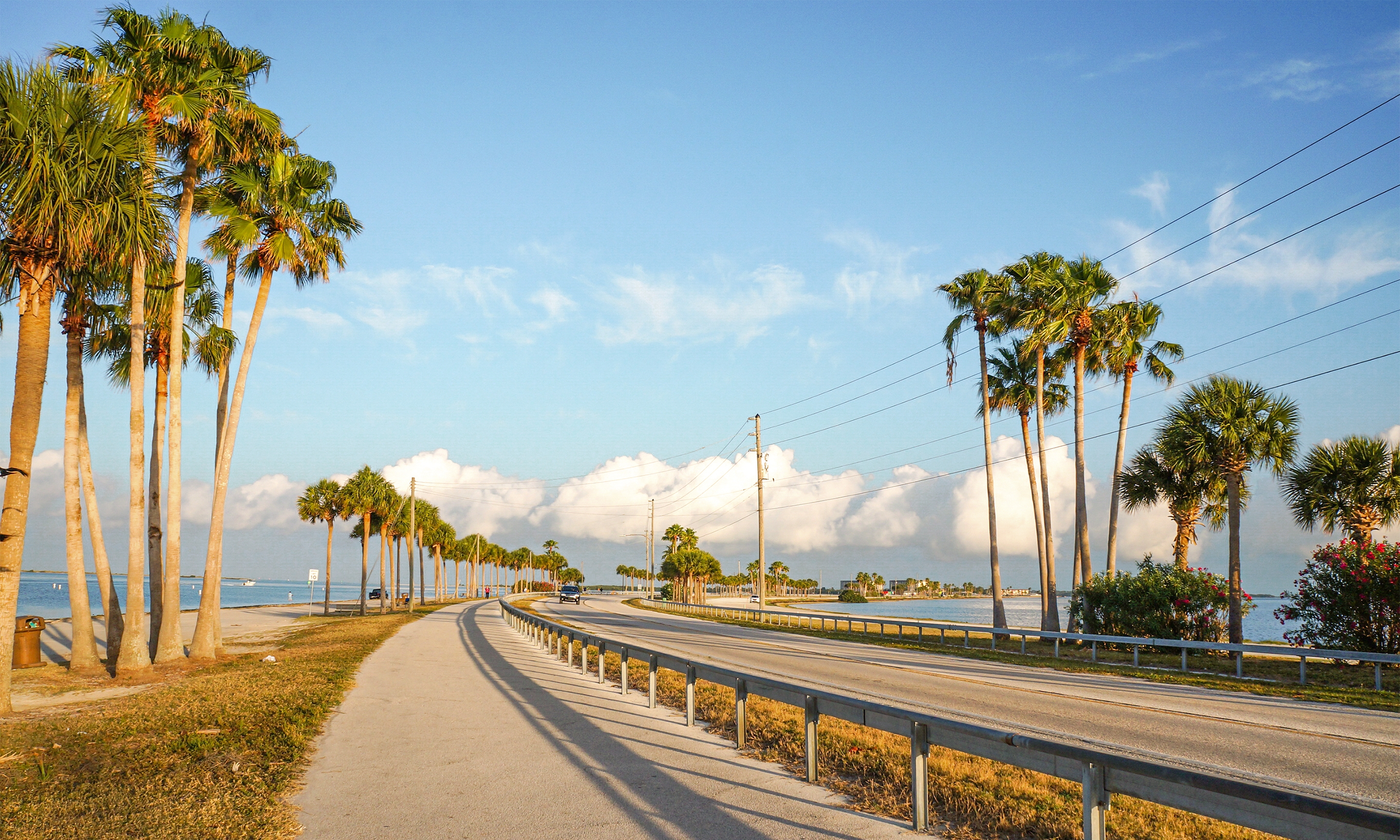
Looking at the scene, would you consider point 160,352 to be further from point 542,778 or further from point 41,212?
point 542,778

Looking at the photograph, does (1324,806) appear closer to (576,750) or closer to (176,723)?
(576,750)

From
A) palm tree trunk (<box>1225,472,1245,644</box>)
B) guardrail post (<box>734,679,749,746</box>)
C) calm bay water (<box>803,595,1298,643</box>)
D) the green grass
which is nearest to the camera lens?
guardrail post (<box>734,679,749,746</box>)

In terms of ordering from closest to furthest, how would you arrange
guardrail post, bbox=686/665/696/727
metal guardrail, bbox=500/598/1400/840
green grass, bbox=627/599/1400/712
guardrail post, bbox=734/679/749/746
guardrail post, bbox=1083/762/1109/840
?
metal guardrail, bbox=500/598/1400/840 → guardrail post, bbox=1083/762/1109/840 → guardrail post, bbox=734/679/749/746 → guardrail post, bbox=686/665/696/727 → green grass, bbox=627/599/1400/712

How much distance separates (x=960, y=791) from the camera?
7316mm

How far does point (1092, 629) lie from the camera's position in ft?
88.1

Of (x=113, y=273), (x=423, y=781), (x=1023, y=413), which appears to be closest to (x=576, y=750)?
(x=423, y=781)

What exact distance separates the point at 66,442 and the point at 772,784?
1697 cm

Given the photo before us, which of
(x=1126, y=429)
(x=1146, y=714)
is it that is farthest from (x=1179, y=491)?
(x=1146, y=714)

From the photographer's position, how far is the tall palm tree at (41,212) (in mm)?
11844

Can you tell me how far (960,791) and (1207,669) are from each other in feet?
52.9

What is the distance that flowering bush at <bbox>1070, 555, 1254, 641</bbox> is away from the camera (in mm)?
24209

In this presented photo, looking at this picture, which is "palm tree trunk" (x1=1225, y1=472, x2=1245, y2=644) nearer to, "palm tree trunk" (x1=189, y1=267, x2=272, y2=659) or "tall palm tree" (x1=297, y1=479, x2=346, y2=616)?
Result: "palm tree trunk" (x1=189, y1=267, x2=272, y2=659)

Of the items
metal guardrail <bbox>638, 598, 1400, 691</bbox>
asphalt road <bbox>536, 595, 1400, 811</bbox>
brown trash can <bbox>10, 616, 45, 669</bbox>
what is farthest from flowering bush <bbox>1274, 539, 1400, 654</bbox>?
brown trash can <bbox>10, 616, 45, 669</bbox>

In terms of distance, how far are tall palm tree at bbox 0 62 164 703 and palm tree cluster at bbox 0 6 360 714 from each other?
0.08 feet
